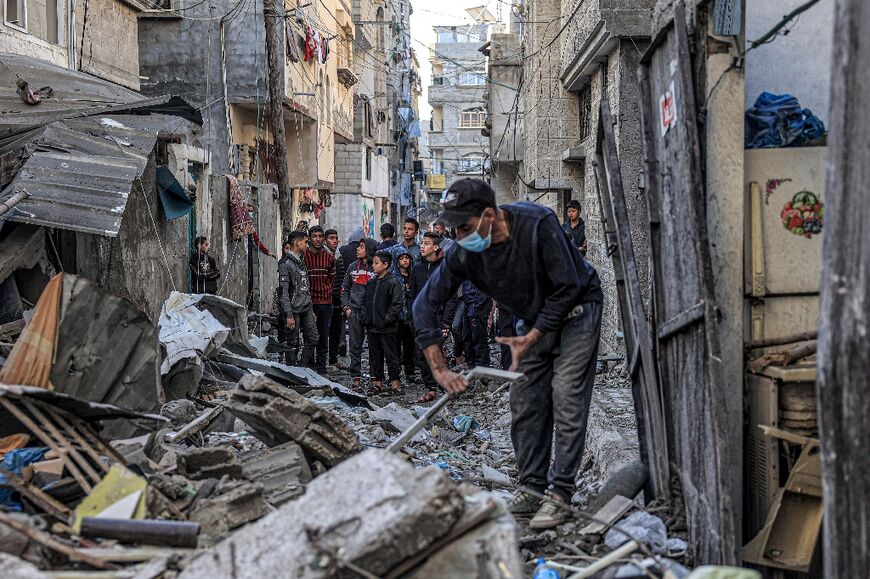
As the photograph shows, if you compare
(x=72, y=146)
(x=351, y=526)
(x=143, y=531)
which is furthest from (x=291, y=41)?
(x=351, y=526)

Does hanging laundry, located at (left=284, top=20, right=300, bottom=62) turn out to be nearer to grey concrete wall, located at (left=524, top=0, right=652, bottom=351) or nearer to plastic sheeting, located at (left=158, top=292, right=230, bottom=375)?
grey concrete wall, located at (left=524, top=0, right=652, bottom=351)

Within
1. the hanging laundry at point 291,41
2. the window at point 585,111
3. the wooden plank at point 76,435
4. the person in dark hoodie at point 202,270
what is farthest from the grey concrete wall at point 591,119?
the hanging laundry at point 291,41

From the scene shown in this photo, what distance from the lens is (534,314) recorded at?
5.18 m

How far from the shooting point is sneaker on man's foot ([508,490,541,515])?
5078 millimetres

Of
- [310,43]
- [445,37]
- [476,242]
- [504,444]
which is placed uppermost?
[445,37]

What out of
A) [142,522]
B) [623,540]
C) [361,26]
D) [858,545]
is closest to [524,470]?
[623,540]

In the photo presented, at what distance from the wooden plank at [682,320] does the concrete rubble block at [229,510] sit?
2150 mm

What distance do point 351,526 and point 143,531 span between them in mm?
1149

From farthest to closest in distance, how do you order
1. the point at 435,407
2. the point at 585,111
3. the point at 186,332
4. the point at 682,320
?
the point at 585,111
the point at 186,332
the point at 682,320
the point at 435,407

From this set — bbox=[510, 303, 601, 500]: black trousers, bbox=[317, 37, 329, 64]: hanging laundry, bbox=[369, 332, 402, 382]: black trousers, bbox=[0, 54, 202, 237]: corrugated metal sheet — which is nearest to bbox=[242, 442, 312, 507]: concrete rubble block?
bbox=[510, 303, 601, 500]: black trousers

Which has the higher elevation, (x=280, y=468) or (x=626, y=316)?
(x=626, y=316)

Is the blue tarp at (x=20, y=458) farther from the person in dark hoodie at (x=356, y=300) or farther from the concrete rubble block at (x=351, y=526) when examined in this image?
the person in dark hoodie at (x=356, y=300)

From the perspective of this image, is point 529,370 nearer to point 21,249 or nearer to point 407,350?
point 21,249

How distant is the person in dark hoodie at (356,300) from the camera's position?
11930 millimetres
